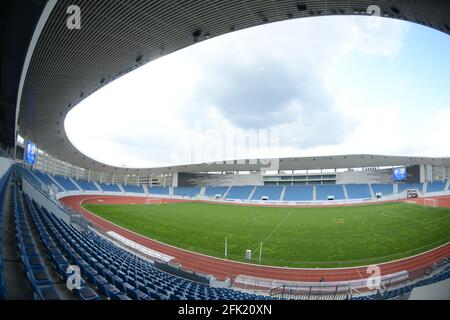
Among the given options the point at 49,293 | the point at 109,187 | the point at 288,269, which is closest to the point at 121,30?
the point at 49,293

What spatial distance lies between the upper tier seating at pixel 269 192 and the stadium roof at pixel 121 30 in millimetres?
38641

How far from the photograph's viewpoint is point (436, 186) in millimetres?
38031

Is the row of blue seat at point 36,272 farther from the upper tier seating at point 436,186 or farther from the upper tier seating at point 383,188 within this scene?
the upper tier seating at point 436,186

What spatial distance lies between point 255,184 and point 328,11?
155 feet

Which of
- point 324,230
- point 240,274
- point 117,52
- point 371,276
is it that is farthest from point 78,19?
point 324,230

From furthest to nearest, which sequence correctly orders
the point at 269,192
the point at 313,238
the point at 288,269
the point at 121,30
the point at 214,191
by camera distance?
A: the point at 214,191 → the point at 269,192 → the point at 313,238 → the point at 288,269 → the point at 121,30

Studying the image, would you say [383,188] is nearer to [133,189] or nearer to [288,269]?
[288,269]

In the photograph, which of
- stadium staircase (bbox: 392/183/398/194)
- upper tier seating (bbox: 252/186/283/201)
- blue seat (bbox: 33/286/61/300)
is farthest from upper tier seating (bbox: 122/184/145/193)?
stadium staircase (bbox: 392/183/398/194)

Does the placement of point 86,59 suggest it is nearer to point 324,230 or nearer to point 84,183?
point 324,230

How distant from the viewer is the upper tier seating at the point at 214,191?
52713 millimetres

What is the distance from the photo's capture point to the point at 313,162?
45375 millimetres

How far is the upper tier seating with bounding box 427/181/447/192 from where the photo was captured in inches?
1458

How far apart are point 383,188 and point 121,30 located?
167 feet

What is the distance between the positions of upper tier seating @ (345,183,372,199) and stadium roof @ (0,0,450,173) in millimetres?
39145
